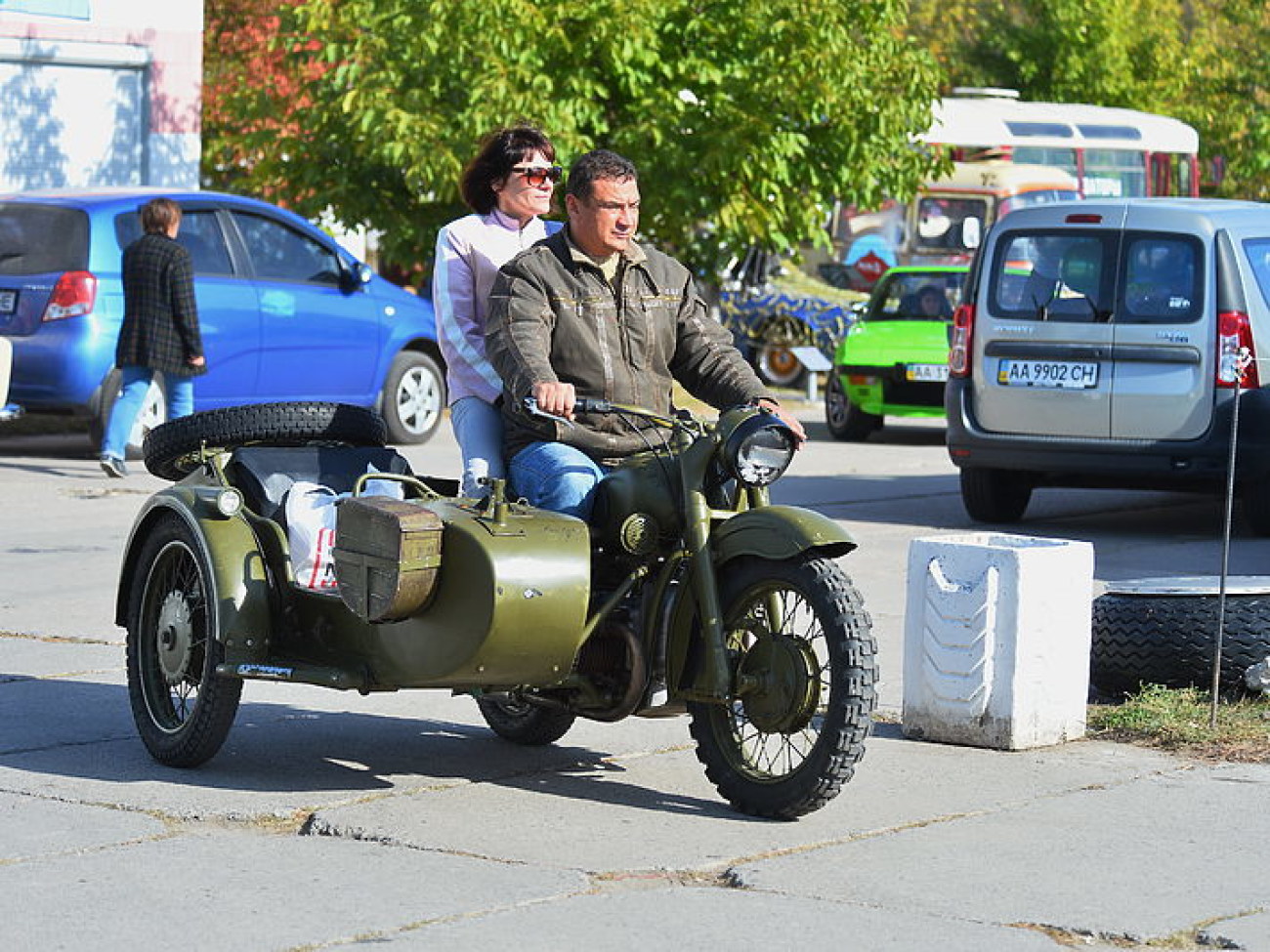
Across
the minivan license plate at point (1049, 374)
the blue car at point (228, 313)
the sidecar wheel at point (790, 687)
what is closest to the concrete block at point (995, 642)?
the sidecar wheel at point (790, 687)

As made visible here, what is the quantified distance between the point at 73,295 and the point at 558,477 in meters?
9.42

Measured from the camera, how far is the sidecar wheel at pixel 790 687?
5945mm

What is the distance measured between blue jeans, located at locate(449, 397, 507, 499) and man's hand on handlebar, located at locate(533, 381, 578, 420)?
605 millimetres

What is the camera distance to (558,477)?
641cm

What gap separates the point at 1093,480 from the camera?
13.3 m

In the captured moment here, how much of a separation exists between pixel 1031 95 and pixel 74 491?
2997 cm

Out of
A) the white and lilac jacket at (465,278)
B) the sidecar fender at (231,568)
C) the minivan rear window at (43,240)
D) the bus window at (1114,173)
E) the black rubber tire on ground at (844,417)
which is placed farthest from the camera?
the bus window at (1114,173)

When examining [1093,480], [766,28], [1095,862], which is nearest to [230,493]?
[1095,862]

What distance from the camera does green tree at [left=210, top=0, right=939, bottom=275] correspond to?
19797mm

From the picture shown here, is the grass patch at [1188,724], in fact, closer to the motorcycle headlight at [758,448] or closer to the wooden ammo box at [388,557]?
the motorcycle headlight at [758,448]

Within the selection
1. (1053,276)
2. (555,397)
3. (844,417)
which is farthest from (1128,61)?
(555,397)

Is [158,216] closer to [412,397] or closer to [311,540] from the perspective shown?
[412,397]

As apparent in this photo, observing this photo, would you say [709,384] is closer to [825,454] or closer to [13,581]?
[13,581]

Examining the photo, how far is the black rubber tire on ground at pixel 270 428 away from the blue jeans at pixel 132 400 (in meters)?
7.42
